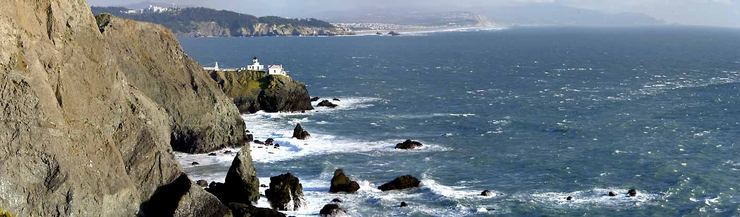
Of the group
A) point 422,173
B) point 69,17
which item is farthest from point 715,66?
point 69,17

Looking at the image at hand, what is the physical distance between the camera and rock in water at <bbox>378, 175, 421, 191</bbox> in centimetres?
5822

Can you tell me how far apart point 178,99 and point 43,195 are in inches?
1424

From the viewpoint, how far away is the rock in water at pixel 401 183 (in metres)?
58.2

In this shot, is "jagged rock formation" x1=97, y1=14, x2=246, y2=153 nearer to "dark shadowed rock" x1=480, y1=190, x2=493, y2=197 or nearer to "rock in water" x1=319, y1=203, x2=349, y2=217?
"rock in water" x1=319, y1=203, x2=349, y2=217

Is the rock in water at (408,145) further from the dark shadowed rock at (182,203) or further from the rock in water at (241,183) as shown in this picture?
the dark shadowed rock at (182,203)

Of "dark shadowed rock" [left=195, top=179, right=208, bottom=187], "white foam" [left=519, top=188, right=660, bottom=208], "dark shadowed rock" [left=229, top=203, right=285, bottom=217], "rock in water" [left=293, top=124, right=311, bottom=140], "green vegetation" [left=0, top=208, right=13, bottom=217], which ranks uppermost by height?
"green vegetation" [left=0, top=208, right=13, bottom=217]

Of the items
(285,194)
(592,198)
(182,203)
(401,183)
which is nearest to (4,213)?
(182,203)

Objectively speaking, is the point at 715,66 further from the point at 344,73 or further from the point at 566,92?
the point at 344,73

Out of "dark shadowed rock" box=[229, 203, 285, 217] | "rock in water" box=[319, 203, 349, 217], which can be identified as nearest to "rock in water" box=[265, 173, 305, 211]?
"rock in water" box=[319, 203, 349, 217]

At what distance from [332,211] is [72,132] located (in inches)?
679

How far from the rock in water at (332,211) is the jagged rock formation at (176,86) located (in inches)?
969

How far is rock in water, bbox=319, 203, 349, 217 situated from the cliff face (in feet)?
25.2

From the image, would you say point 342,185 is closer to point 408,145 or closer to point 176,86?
point 408,145

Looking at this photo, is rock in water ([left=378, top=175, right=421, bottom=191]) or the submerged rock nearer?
the submerged rock
